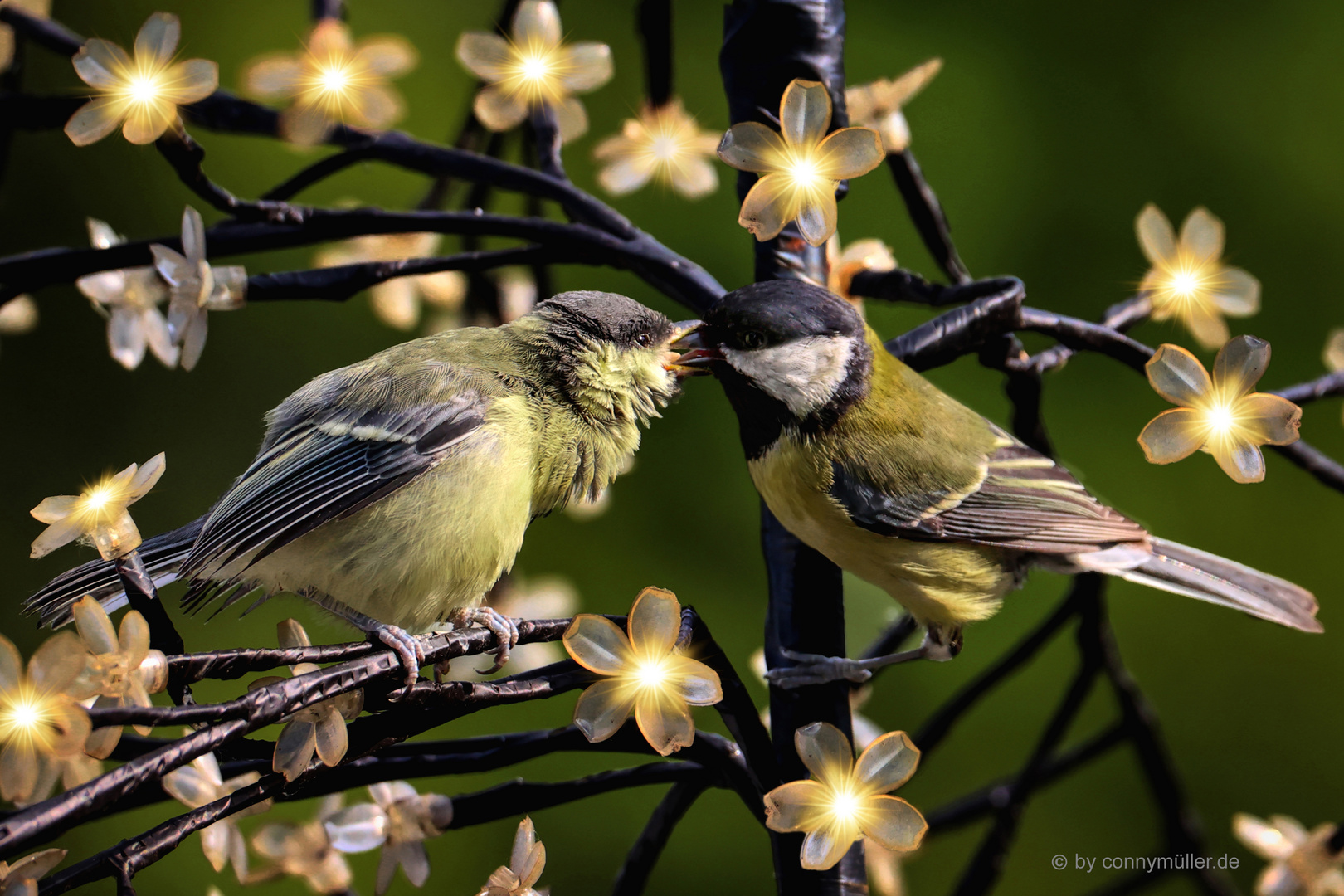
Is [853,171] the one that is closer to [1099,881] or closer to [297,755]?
[297,755]

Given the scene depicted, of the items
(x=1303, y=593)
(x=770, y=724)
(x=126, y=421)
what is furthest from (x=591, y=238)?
(x=126, y=421)

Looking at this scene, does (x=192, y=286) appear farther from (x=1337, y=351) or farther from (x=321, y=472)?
(x=1337, y=351)

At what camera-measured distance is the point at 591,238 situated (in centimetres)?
62

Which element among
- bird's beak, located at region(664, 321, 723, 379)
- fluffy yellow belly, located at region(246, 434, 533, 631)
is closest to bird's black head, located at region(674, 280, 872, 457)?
bird's beak, located at region(664, 321, 723, 379)

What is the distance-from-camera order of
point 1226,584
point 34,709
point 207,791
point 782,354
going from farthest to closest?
point 1226,584, point 782,354, point 207,791, point 34,709

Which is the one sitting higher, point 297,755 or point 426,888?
point 426,888

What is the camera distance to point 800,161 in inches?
21.2

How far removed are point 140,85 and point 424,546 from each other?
0.96ft

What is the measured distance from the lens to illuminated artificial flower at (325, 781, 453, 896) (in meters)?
0.64

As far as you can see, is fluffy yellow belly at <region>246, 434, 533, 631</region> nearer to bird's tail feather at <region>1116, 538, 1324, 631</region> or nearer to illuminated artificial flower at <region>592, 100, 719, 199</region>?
Result: illuminated artificial flower at <region>592, 100, 719, 199</region>

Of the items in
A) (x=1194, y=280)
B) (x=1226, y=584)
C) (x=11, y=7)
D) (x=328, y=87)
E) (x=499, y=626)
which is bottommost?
(x=499, y=626)

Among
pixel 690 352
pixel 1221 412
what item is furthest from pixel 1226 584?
pixel 690 352

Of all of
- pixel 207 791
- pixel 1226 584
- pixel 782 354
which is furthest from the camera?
pixel 1226 584

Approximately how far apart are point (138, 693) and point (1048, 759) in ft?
2.36
